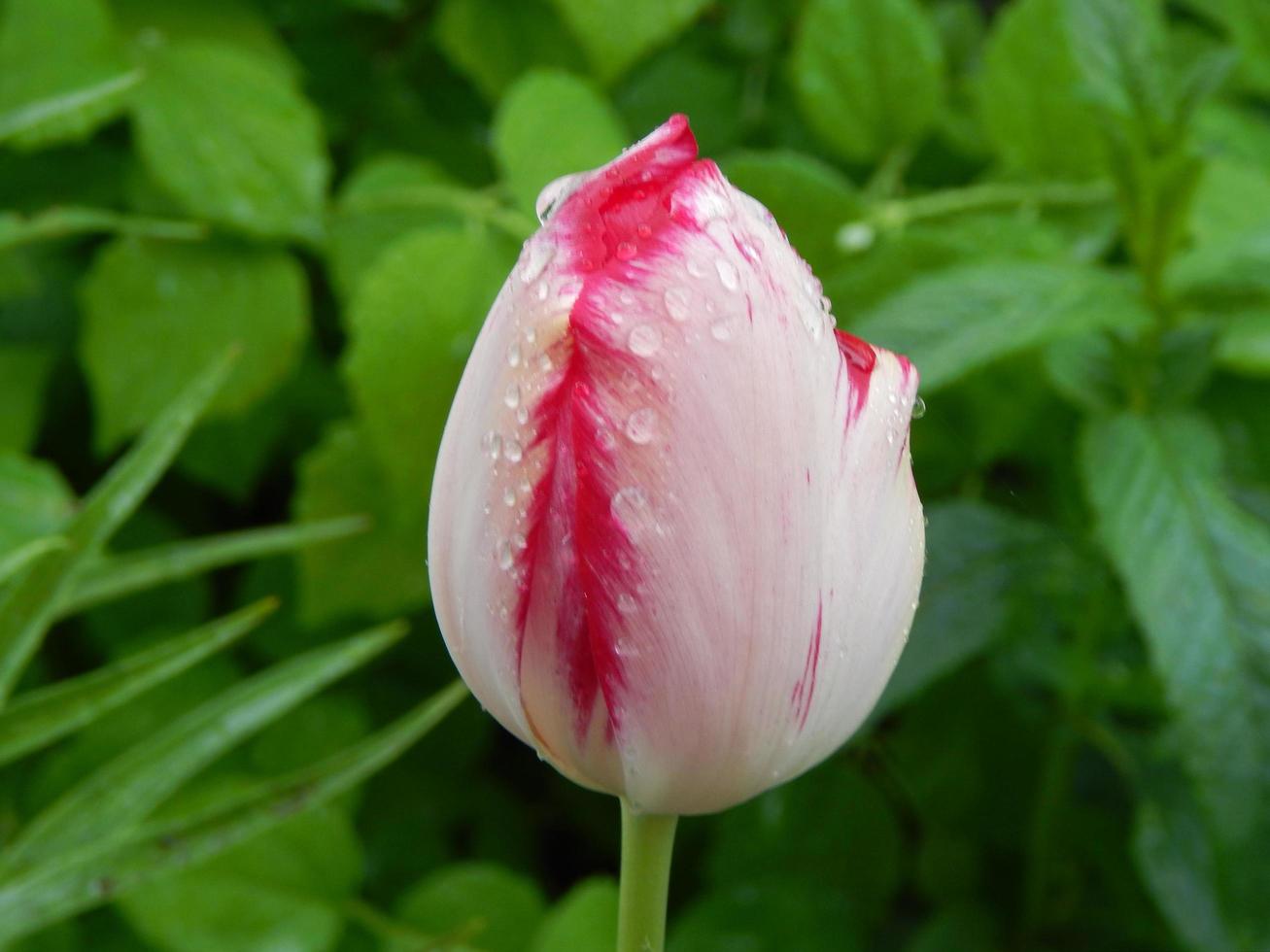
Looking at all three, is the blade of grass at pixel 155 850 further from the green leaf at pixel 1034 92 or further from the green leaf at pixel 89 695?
the green leaf at pixel 1034 92

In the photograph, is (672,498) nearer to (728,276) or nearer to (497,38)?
(728,276)

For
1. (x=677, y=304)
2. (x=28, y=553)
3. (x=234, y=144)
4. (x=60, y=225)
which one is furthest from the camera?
(x=234, y=144)

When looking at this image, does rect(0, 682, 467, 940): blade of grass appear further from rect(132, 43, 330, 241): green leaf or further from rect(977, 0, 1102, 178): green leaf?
rect(977, 0, 1102, 178): green leaf

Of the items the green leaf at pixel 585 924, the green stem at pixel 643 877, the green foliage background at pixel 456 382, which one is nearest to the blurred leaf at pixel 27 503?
the green foliage background at pixel 456 382

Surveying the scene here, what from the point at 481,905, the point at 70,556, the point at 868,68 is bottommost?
the point at 481,905

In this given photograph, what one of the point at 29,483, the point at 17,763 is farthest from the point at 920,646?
the point at 17,763

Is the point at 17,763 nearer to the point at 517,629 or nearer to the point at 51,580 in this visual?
the point at 51,580

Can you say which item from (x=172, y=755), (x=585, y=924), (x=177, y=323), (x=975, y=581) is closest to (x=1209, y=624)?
(x=975, y=581)

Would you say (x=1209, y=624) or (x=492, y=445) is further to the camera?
(x=1209, y=624)
